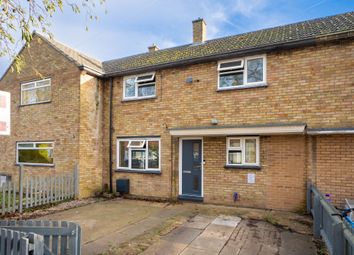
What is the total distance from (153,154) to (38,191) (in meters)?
4.18

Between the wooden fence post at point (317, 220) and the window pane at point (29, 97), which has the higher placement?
the window pane at point (29, 97)

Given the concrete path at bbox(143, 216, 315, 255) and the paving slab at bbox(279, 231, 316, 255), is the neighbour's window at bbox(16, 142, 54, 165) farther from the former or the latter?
the paving slab at bbox(279, 231, 316, 255)

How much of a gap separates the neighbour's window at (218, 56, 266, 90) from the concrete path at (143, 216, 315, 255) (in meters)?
4.44

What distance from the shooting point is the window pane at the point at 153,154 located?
968 centimetres

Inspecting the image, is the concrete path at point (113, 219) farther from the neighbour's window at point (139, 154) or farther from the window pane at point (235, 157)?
the window pane at point (235, 157)

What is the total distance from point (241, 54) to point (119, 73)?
5.08 meters

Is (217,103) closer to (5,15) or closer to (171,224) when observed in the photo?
(171,224)

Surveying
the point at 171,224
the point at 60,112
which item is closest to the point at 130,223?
the point at 171,224

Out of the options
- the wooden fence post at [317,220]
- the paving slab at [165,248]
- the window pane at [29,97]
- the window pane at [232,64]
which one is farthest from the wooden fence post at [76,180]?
the wooden fence post at [317,220]

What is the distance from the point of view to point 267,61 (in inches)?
317

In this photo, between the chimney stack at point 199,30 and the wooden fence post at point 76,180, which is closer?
the wooden fence post at point 76,180

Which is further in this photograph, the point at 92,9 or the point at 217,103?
the point at 217,103

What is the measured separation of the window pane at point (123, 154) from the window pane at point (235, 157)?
14.4 ft

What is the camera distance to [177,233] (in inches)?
223
